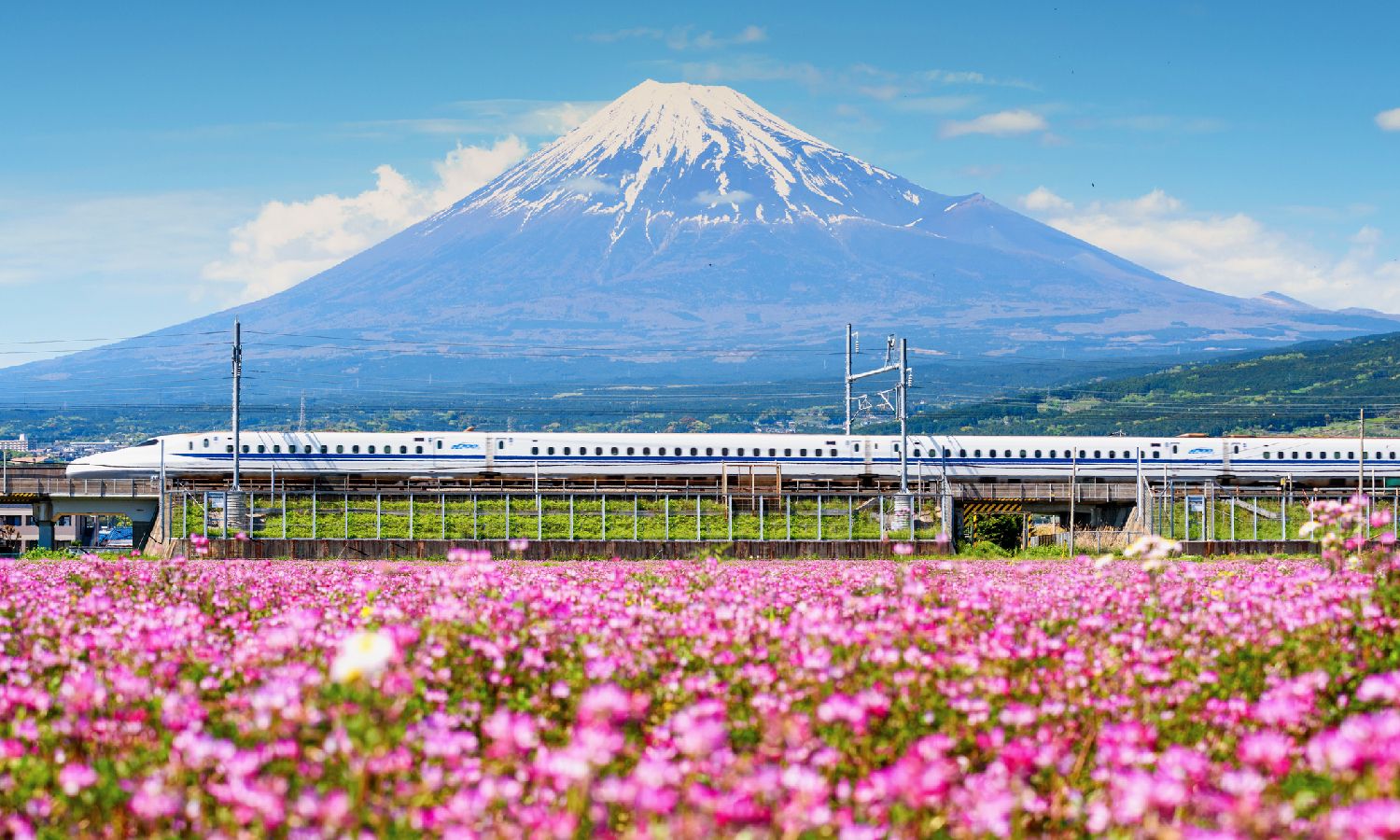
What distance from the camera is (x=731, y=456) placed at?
243 ft

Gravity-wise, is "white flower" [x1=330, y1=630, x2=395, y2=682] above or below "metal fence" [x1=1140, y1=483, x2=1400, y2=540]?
above

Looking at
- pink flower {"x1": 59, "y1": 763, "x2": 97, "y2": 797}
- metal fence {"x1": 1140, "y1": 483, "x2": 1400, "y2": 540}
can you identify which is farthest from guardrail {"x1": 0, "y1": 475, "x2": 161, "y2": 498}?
pink flower {"x1": 59, "y1": 763, "x2": 97, "y2": 797}

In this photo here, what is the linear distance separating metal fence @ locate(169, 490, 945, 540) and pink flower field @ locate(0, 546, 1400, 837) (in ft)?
134

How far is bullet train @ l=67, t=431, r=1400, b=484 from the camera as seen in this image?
234 feet

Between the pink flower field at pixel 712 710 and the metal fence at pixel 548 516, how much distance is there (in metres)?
40.9

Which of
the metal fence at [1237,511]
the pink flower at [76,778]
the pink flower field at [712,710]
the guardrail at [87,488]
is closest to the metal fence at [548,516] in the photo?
the guardrail at [87,488]

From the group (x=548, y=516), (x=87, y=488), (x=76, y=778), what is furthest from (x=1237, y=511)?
(x=76, y=778)

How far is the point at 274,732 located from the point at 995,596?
23.6 feet

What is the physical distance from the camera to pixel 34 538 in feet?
503

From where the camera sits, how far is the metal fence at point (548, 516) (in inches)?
2163

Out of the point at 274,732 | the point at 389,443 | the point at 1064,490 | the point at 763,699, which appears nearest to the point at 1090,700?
the point at 763,699

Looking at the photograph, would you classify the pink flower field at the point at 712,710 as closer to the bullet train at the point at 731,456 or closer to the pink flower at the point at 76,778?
the pink flower at the point at 76,778

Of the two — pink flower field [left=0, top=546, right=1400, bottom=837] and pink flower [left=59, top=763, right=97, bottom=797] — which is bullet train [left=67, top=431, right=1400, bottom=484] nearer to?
pink flower field [left=0, top=546, right=1400, bottom=837]

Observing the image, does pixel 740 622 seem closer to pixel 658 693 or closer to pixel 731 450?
pixel 658 693
